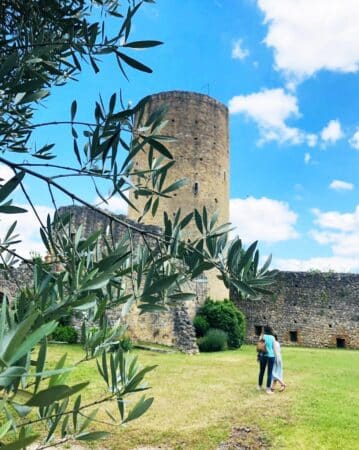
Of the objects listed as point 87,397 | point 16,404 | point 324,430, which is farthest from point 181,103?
point 16,404

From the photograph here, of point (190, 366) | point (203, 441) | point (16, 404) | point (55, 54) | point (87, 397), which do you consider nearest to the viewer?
point (16, 404)

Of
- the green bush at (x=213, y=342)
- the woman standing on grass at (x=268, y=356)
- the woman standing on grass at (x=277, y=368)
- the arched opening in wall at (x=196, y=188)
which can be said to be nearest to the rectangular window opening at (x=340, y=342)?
the green bush at (x=213, y=342)

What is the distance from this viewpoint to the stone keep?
18.8m

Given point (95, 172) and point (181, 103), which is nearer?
point (95, 172)

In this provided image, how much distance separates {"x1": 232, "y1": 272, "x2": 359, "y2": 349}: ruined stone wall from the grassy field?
10830mm

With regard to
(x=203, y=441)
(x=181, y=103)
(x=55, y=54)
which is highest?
(x=181, y=103)

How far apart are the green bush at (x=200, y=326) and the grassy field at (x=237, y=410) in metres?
7.01

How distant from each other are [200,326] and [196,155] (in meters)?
7.23

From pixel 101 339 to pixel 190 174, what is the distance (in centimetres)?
1738

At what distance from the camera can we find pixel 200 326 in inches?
664

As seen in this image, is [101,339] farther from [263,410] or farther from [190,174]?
[190,174]

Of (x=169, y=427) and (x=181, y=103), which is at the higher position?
(x=181, y=103)

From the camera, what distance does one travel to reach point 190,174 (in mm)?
18906

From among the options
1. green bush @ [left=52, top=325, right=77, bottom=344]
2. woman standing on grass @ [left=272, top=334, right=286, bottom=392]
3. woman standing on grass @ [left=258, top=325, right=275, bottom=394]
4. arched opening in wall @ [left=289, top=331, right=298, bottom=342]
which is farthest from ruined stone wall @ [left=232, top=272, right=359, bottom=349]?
woman standing on grass @ [left=258, top=325, right=275, bottom=394]
